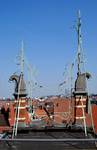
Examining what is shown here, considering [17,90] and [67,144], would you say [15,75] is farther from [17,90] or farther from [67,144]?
[67,144]

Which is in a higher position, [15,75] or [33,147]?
[15,75]

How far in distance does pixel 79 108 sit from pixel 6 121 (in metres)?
9.69

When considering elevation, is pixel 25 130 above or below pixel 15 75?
below

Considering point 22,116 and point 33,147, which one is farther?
point 22,116

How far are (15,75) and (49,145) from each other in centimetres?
1094

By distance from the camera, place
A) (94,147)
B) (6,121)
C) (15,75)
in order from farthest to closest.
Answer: (6,121)
(15,75)
(94,147)

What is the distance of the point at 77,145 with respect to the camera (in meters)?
9.87

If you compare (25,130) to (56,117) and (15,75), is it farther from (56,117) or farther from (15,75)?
(56,117)

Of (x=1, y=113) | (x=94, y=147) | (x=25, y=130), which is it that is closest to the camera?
(x=94, y=147)

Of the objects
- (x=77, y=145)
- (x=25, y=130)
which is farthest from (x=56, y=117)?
(x=77, y=145)

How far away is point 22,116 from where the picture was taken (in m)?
20.4

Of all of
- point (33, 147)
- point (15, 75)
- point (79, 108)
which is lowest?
point (33, 147)

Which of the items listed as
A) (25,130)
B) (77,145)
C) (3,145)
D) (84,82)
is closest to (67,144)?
(77,145)

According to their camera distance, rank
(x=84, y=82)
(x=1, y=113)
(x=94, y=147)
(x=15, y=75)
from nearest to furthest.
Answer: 1. (x=94, y=147)
2. (x=84, y=82)
3. (x=15, y=75)
4. (x=1, y=113)
